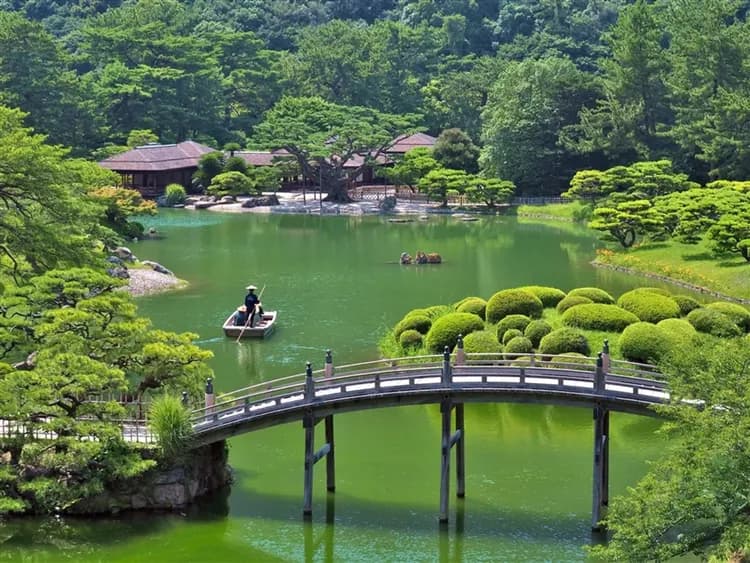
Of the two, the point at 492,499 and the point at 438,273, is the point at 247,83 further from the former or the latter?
the point at 492,499

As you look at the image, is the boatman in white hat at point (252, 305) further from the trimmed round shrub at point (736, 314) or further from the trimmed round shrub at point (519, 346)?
the trimmed round shrub at point (736, 314)

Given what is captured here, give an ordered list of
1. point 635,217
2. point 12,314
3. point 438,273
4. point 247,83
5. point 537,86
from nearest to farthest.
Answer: point 12,314
point 438,273
point 635,217
point 537,86
point 247,83

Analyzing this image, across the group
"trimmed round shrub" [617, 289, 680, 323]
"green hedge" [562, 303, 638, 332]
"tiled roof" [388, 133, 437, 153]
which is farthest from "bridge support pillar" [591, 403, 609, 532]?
"tiled roof" [388, 133, 437, 153]

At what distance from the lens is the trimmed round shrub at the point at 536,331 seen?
40.4 m

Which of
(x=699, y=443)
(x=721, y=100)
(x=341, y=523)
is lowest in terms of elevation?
(x=341, y=523)

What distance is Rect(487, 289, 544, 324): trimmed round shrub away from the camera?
141ft

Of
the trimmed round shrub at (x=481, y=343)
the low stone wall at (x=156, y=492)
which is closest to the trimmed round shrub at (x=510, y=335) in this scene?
Result: the trimmed round shrub at (x=481, y=343)

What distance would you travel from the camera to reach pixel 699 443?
22.0m

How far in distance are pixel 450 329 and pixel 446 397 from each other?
1242 centimetres

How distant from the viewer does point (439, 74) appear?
116688mm

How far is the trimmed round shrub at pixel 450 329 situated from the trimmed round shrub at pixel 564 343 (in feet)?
9.69

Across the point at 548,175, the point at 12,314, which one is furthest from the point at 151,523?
the point at 548,175

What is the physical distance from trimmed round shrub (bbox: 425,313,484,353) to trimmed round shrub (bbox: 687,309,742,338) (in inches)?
272

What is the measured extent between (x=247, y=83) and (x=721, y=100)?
4801cm
